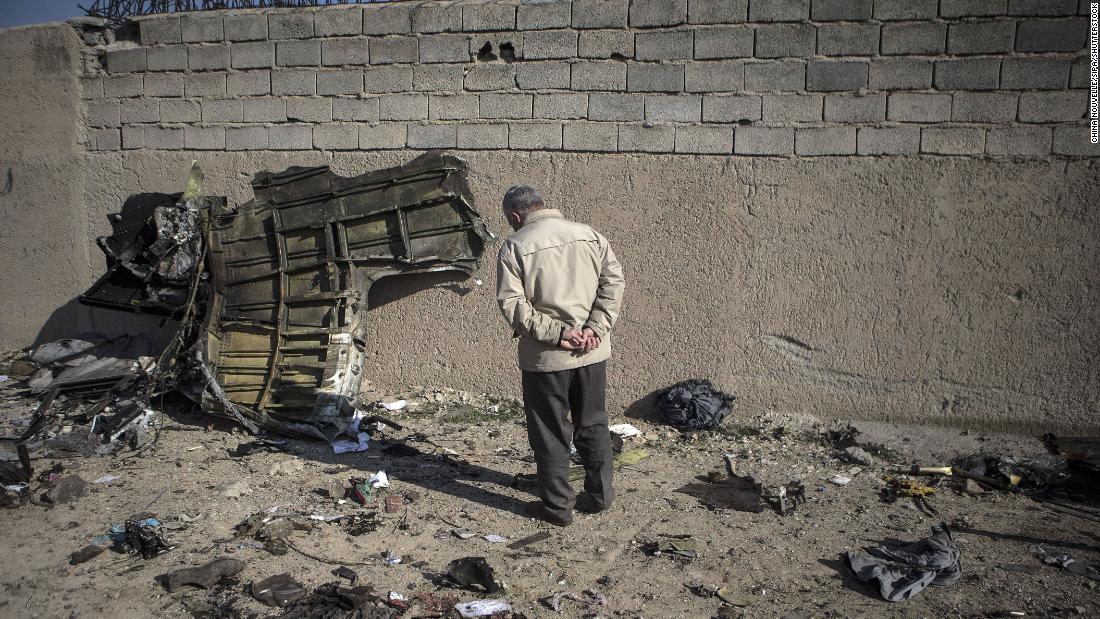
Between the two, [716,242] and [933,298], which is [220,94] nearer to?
[716,242]

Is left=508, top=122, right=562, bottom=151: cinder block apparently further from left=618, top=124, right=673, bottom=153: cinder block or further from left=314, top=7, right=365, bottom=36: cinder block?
left=314, top=7, right=365, bottom=36: cinder block

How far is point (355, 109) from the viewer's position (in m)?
5.88

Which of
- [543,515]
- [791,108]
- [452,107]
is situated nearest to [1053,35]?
[791,108]

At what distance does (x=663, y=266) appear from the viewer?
5.39m

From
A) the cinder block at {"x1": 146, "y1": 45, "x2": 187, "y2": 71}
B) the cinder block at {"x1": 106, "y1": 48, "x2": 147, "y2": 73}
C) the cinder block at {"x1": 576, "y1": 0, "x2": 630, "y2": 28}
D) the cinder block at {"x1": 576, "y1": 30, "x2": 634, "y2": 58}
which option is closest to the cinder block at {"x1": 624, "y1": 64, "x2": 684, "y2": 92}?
the cinder block at {"x1": 576, "y1": 30, "x2": 634, "y2": 58}

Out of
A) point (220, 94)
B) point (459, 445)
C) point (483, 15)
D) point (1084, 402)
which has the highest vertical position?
point (483, 15)

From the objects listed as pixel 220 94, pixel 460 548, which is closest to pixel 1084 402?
pixel 460 548

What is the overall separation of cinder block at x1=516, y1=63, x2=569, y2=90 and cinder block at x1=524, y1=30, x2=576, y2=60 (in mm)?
65

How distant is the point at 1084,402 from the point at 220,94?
676 centimetres

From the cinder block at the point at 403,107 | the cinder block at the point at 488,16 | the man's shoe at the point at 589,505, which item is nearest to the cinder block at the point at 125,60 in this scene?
the cinder block at the point at 403,107

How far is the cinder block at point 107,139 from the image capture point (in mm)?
6504

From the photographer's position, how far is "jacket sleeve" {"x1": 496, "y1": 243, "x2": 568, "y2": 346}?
3691 millimetres

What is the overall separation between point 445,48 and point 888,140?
10.6 ft

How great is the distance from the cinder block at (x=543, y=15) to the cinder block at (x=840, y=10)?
1.68m
